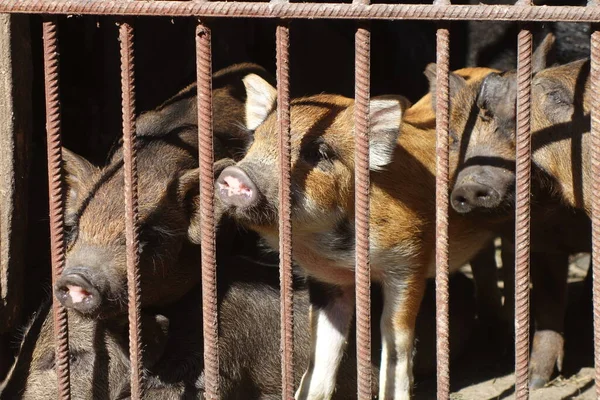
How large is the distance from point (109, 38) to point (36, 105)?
1.97ft

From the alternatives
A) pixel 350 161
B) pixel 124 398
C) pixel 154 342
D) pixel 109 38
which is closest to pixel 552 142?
pixel 350 161

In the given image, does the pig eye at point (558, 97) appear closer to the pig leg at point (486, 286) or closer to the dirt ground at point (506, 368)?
the dirt ground at point (506, 368)

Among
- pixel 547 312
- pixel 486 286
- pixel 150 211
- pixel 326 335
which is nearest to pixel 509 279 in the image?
pixel 486 286

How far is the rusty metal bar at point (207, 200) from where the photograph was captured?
3.24 meters

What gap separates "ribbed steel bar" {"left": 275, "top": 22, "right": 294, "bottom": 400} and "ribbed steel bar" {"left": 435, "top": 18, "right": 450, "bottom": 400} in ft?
1.63

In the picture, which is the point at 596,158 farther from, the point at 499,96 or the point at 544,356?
the point at 544,356

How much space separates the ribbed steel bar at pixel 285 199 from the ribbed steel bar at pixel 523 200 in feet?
2.49

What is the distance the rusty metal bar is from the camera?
10.6 ft

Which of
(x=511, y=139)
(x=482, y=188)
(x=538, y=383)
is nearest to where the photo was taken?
(x=482, y=188)

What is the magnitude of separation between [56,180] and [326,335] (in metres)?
1.56

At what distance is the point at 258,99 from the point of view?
4.35 meters

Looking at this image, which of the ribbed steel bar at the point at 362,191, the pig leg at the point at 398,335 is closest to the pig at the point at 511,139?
the pig leg at the point at 398,335

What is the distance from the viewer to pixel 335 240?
419 cm

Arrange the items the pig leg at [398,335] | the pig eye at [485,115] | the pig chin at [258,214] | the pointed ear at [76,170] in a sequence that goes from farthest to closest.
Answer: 1. the pointed ear at [76,170]
2. the pig leg at [398,335]
3. the pig eye at [485,115]
4. the pig chin at [258,214]
